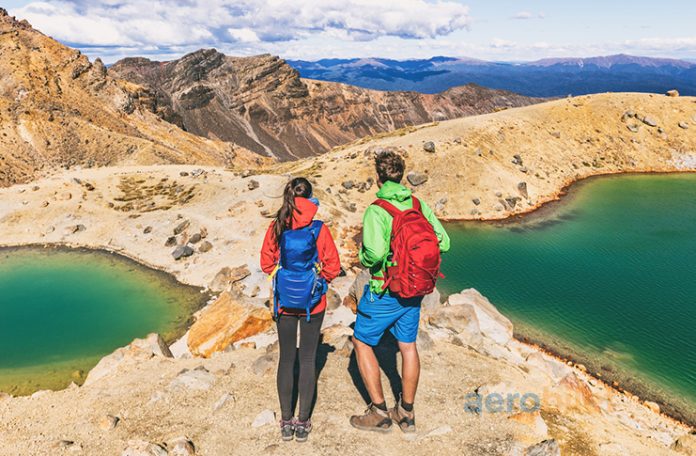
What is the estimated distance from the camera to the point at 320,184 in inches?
1836

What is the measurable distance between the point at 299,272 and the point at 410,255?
212cm

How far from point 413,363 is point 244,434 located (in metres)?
4.30

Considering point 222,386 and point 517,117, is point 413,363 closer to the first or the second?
point 222,386

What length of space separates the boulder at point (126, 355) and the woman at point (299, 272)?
27.2 ft

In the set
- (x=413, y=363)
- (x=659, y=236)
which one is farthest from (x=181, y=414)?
(x=659, y=236)

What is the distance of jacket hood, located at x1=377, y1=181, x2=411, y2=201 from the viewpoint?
7.33 m

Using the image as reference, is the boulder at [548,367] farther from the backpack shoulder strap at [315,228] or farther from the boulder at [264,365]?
the backpack shoulder strap at [315,228]

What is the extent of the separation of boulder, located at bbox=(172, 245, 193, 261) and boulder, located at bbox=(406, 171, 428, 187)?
88.5 ft

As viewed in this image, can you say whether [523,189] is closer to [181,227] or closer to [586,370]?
[586,370]

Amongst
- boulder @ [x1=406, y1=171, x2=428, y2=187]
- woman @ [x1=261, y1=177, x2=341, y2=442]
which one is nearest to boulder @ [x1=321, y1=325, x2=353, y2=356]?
woman @ [x1=261, y1=177, x2=341, y2=442]

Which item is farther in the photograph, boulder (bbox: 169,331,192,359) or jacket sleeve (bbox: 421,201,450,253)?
boulder (bbox: 169,331,192,359)

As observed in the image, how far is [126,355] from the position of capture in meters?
14.2

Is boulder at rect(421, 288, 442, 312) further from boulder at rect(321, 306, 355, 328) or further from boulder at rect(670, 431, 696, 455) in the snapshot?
boulder at rect(670, 431, 696, 455)

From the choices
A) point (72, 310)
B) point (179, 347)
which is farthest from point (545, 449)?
point (72, 310)
